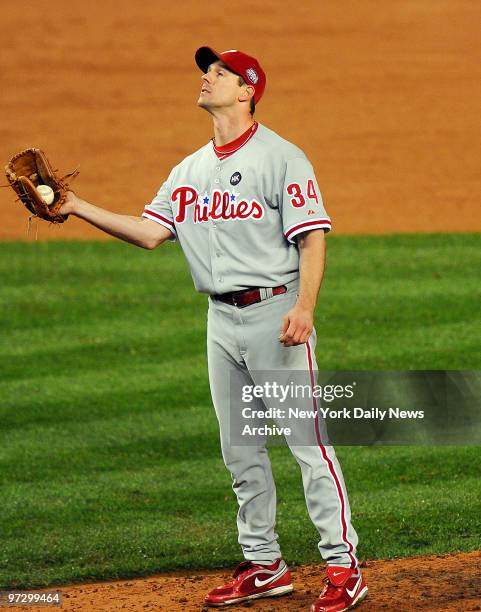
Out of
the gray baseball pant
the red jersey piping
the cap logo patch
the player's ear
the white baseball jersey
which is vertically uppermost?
the cap logo patch

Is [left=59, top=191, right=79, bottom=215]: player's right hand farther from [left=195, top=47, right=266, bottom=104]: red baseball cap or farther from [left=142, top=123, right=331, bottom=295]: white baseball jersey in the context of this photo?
[left=195, top=47, right=266, bottom=104]: red baseball cap

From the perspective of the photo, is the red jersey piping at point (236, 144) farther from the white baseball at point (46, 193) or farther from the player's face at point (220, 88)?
the white baseball at point (46, 193)

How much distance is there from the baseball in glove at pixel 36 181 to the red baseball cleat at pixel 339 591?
1471 mm

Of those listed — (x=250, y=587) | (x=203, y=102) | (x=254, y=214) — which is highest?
(x=203, y=102)

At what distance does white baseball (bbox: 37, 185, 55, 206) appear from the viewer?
14.2 ft

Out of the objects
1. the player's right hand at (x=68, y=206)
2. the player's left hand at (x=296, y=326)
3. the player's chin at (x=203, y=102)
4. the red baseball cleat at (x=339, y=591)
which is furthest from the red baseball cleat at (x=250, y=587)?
the player's chin at (x=203, y=102)

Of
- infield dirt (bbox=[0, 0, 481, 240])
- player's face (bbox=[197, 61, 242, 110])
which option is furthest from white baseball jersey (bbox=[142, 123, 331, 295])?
infield dirt (bbox=[0, 0, 481, 240])

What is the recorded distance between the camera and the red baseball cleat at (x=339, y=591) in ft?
13.6

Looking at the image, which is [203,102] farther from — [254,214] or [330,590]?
[330,590]

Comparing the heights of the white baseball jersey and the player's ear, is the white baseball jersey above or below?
below

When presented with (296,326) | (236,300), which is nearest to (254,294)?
(236,300)

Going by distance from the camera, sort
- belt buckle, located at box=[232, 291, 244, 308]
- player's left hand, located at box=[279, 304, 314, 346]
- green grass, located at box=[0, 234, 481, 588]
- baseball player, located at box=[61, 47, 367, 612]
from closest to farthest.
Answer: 1. player's left hand, located at box=[279, 304, 314, 346]
2. baseball player, located at box=[61, 47, 367, 612]
3. belt buckle, located at box=[232, 291, 244, 308]
4. green grass, located at box=[0, 234, 481, 588]

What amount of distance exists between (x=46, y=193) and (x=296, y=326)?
965mm

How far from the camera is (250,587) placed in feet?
14.6
